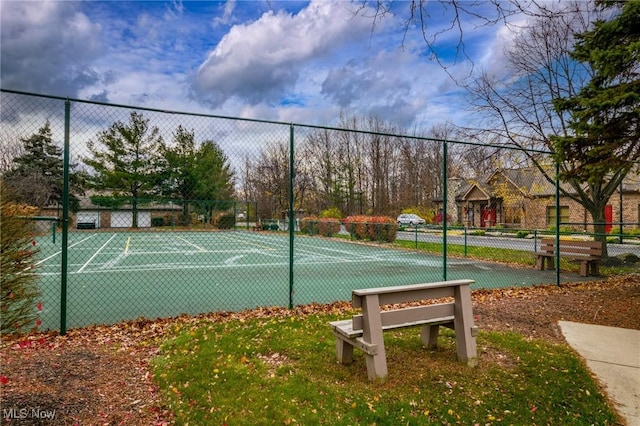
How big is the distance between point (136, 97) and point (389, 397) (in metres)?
6.63

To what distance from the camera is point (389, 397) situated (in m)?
3.16

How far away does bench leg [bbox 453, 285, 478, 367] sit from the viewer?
382 centimetres

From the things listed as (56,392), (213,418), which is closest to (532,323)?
(213,418)

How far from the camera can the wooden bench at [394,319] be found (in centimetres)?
344

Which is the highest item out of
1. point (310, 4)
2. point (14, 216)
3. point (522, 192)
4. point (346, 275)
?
point (310, 4)

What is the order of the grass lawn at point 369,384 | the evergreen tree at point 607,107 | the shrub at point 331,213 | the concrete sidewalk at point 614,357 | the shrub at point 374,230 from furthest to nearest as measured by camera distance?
Answer: the shrub at point 331,213 → the shrub at point 374,230 → the evergreen tree at point 607,107 → the concrete sidewalk at point 614,357 → the grass lawn at point 369,384

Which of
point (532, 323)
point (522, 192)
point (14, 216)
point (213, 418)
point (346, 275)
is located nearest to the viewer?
point (213, 418)

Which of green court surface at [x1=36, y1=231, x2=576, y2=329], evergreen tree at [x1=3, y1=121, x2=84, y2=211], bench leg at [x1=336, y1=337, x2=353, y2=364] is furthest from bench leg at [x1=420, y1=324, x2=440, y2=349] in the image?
evergreen tree at [x1=3, y1=121, x2=84, y2=211]

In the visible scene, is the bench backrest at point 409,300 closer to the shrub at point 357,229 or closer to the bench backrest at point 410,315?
the bench backrest at point 410,315

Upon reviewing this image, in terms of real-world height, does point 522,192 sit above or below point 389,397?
above

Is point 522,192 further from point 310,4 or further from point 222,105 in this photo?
point 310,4

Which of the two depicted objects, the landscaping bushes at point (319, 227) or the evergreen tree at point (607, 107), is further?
the landscaping bushes at point (319, 227)

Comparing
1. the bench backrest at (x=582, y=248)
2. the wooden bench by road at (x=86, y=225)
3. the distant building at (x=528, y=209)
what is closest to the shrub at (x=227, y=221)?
the wooden bench by road at (x=86, y=225)

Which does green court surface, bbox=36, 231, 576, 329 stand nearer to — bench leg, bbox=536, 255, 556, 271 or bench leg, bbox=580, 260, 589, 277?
bench leg, bbox=536, 255, 556, 271
